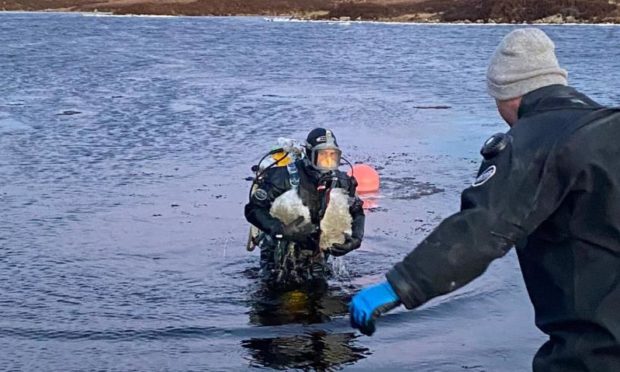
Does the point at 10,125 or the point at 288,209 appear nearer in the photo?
the point at 288,209

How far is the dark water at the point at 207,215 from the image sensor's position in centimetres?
744

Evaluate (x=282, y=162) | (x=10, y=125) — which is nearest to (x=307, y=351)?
(x=282, y=162)

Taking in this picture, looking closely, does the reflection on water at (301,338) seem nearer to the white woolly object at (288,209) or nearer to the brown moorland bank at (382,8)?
the white woolly object at (288,209)

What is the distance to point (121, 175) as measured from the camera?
13844mm

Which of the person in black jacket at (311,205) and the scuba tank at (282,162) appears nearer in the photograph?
the person in black jacket at (311,205)

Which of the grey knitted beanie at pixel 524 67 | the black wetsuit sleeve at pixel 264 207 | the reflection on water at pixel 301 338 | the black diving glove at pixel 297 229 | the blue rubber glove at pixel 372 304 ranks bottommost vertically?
the reflection on water at pixel 301 338

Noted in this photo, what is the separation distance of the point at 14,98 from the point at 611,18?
41343 mm

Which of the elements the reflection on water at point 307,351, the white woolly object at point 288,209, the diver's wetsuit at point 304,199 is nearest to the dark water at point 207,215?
the reflection on water at point 307,351

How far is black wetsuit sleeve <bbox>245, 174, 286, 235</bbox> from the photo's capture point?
8148 mm

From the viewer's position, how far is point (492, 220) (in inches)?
110

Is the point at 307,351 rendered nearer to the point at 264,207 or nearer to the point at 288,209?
the point at 288,209

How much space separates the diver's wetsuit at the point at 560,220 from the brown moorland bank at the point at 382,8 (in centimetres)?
5561

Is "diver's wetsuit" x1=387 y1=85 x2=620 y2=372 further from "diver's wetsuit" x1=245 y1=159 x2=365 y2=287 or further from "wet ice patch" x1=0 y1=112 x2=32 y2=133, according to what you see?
"wet ice patch" x1=0 y1=112 x2=32 y2=133

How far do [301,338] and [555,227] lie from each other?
15.7 feet
